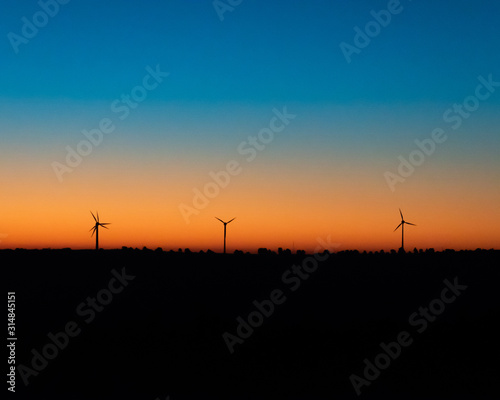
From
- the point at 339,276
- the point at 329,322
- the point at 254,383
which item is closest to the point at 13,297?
the point at 329,322

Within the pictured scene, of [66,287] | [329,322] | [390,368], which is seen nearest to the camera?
[390,368]

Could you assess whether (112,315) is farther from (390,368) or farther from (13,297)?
(390,368)

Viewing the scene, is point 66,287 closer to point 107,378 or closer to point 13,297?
point 13,297

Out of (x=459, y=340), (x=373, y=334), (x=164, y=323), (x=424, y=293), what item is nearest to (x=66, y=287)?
(x=164, y=323)

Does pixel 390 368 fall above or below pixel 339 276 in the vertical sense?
below

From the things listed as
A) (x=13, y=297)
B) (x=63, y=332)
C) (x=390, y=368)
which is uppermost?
(x=13, y=297)

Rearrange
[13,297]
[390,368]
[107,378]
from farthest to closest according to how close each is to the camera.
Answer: [13,297]
[390,368]
[107,378]

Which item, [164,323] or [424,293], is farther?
[424,293]
